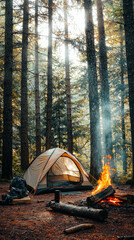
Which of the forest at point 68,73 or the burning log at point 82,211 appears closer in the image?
the burning log at point 82,211

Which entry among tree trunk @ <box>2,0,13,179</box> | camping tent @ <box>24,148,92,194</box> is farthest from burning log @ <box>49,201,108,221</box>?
tree trunk @ <box>2,0,13,179</box>

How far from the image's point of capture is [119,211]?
16.6ft

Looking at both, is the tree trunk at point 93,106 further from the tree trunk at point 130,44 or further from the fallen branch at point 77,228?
the fallen branch at point 77,228

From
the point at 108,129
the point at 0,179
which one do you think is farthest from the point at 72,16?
the point at 0,179

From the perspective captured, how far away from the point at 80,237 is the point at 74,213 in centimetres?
116

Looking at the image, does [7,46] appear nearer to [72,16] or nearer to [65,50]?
[65,50]

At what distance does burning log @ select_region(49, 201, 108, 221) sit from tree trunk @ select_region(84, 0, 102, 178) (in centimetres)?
428

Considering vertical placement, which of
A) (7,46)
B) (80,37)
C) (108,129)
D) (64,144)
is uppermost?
(80,37)

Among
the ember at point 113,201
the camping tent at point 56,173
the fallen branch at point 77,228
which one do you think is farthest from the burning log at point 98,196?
the camping tent at point 56,173

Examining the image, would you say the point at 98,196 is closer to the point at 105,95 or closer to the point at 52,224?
the point at 52,224

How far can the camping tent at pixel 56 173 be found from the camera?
7672 millimetres

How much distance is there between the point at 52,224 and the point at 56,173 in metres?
5.15

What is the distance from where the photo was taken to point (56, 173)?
366 inches

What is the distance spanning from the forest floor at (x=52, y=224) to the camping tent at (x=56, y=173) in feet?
6.84
